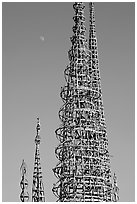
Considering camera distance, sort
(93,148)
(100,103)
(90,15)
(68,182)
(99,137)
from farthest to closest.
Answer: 1. (90,15)
2. (100,103)
3. (99,137)
4. (93,148)
5. (68,182)

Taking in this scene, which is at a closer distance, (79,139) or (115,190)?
(79,139)

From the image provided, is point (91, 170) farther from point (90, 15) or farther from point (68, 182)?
point (90, 15)

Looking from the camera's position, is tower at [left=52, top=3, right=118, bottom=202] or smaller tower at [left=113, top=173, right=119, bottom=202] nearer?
tower at [left=52, top=3, right=118, bottom=202]

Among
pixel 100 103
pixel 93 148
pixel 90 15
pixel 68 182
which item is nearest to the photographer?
pixel 68 182

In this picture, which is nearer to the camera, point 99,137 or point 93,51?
point 99,137

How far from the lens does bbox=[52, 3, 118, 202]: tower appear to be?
39375 millimetres

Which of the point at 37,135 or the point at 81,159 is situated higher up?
the point at 37,135

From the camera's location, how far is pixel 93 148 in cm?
4212

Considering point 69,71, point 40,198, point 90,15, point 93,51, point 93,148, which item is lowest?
point 40,198

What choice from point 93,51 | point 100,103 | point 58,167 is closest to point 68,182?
point 58,167

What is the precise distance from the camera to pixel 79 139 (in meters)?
40.7

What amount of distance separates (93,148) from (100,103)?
29.7ft

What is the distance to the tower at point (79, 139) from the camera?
39375 mm

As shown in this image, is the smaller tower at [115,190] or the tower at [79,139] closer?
the tower at [79,139]
